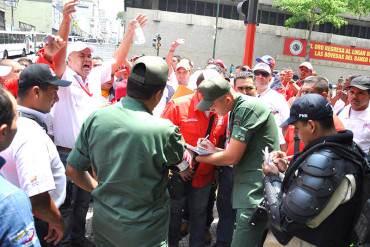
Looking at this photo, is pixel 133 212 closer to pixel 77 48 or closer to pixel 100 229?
pixel 100 229

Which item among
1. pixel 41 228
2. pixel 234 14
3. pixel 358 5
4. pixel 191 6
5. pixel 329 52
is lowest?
pixel 41 228

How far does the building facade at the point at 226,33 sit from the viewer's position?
34.2 m

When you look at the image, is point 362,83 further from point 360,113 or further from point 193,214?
point 193,214

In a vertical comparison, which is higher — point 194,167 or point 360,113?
point 360,113

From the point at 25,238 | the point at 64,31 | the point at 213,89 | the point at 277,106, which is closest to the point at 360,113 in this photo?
the point at 277,106

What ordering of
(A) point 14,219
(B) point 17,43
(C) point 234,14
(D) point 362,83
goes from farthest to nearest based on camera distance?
(C) point 234,14 < (B) point 17,43 < (D) point 362,83 < (A) point 14,219

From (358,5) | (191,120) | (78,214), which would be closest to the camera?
(191,120)

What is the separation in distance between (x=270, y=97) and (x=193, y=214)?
200cm

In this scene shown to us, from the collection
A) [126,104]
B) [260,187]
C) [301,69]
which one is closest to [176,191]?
[260,187]

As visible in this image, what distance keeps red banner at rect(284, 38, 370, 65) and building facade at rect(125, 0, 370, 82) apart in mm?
246

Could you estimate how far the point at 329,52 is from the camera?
3653cm

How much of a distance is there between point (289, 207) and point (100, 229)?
44.3 inches

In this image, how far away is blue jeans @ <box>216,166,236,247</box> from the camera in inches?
155

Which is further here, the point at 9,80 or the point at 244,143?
the point at 9,80
